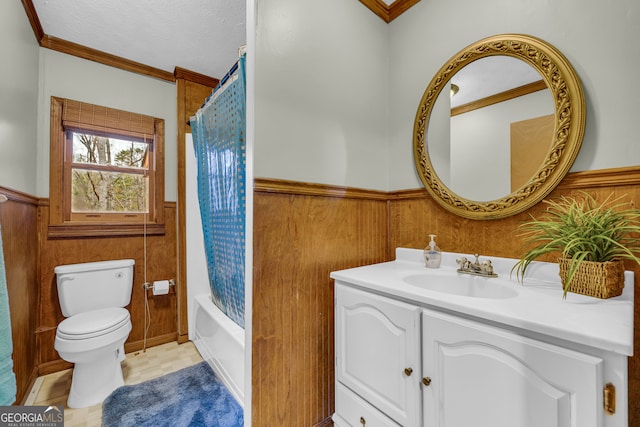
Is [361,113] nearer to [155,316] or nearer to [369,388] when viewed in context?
[369,388]

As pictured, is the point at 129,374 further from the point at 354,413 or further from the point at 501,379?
the point at 501,379

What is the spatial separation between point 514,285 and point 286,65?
136 centimetres

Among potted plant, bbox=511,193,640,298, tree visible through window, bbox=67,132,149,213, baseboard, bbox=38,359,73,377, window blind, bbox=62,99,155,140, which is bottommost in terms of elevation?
baseboard, bbox=38,359,73,377

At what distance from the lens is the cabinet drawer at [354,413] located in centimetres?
104

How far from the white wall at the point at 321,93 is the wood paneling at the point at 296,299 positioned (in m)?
0.16

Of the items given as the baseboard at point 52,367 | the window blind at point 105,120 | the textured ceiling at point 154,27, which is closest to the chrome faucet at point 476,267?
the textured ceiling at point 154,27

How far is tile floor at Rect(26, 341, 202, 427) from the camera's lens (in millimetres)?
1471

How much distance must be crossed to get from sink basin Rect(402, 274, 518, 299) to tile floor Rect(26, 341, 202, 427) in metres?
1.83

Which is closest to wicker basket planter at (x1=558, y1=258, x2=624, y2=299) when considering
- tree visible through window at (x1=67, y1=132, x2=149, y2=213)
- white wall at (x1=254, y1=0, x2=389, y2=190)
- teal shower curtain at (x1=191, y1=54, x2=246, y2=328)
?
white wall at (x1=254, y1=0, x2=389, y2=190)

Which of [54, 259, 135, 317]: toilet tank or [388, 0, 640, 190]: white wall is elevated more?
[388, 0, 640, 190]: white wall

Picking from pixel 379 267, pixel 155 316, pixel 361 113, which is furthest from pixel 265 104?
pixel 155 316

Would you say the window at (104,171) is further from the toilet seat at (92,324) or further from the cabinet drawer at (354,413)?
the cabinet drawer at (354,413)

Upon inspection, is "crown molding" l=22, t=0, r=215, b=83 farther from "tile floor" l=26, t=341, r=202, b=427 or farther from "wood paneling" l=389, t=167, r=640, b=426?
"tile floor" l=26, t=341, r=202, b=427

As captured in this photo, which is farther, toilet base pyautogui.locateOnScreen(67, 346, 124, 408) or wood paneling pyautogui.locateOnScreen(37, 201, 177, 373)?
wood paneling pyautogui.locateOnScreen(37, 201, 177, 373)
